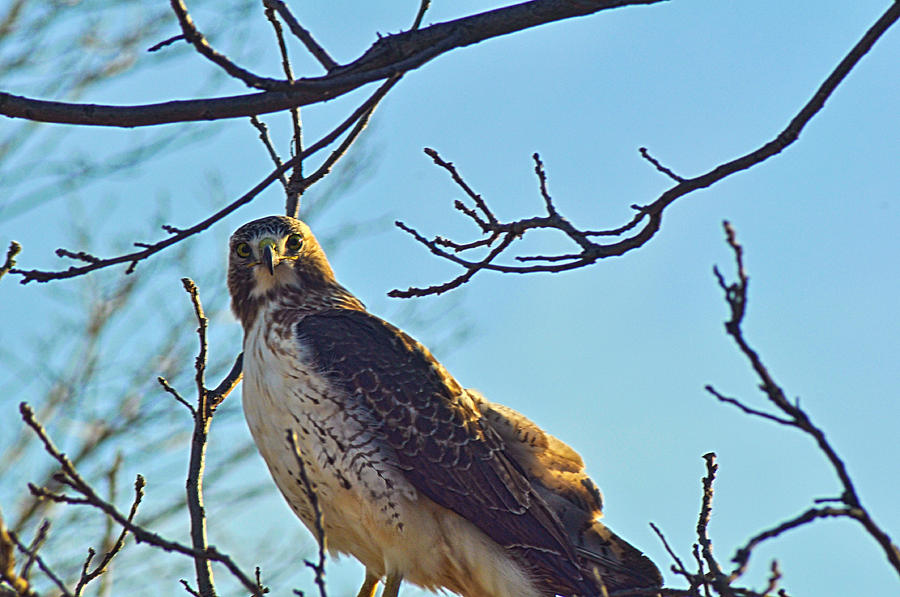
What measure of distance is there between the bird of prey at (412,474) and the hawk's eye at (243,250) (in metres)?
0.46

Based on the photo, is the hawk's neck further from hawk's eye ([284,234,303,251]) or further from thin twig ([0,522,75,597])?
thin twig ([0,522,75,597])

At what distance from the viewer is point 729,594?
3213 mm

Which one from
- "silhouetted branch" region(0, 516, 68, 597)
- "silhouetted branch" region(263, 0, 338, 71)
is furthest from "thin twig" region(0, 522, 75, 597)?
"silhouetted branch" region(263, 0, 338, 71)

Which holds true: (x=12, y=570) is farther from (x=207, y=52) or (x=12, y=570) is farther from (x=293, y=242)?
(x=293, y=242)

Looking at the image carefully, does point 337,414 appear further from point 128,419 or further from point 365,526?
point 128,419

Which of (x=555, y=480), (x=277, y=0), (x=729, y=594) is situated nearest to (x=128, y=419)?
(x=555, y=480)

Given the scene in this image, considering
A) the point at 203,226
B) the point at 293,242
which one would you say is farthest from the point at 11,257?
the point at 293,242

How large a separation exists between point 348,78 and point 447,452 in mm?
1977

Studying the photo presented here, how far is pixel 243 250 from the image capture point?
5656 mm

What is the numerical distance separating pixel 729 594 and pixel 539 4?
1.78m

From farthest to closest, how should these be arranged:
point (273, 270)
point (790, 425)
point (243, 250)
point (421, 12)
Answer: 1. point (243, 250)
2. point (273, 270)
3. point (421, 12)
4. point (790, 425)

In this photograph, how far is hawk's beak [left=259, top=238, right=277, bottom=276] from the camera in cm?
544

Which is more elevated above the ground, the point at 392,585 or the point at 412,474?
the point at 412,474

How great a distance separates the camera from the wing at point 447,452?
16.1 ft
